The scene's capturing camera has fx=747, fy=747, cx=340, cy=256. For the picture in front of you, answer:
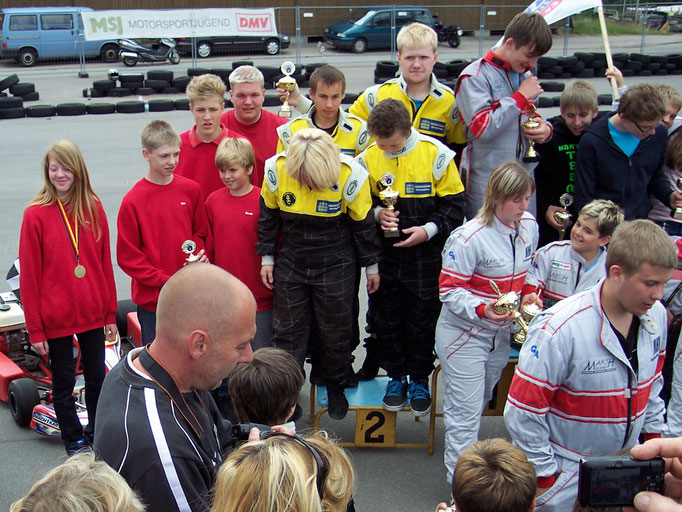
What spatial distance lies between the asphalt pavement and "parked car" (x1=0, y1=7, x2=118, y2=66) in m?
0.47

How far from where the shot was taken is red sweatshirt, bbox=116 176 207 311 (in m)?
5.22

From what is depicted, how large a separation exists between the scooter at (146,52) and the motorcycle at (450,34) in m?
10.9

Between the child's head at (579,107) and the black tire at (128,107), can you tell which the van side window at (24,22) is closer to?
the black tire at (128,107)

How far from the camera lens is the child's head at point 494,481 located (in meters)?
2.93

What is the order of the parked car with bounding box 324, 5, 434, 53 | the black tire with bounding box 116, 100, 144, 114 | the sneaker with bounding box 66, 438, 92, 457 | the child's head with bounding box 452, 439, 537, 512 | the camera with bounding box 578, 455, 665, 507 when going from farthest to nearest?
the parked car with bounding box 324, 5, 434, 53 < the black tire with bounding box 116, 100, 144, 114 < the sneaker with bounding box 66, 438, 92, 457 < the child's head with bounding box 452, 439, 537, 512 < the camera with bounding box 578, 455, 665, 507

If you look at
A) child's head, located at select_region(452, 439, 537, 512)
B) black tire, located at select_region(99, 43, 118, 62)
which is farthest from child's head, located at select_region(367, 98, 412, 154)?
black tire, located at select_region(99, 43, 118, 62)

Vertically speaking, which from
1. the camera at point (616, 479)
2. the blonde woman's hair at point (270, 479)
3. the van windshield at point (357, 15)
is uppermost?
the van windshield at point (357, 15)

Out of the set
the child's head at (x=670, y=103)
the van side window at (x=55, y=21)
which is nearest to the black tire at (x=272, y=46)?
the van side window at (x=55, y=21)

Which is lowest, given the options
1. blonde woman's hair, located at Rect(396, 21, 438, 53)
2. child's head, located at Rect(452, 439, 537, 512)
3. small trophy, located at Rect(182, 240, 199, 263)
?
child's head, located at Rect(452, 439, 537, 512)

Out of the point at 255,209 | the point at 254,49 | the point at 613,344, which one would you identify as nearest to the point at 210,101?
the point at 255,209

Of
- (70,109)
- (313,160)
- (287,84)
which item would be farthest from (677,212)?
(70,109)

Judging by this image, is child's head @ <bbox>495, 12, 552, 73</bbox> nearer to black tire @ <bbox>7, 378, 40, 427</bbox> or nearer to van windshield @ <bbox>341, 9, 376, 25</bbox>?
black tire @ <bbox>7, 378, 40, 427</bbox>

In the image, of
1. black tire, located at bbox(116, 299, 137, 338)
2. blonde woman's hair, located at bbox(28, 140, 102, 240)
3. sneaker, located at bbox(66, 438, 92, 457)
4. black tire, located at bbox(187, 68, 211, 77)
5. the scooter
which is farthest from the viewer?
the scooter

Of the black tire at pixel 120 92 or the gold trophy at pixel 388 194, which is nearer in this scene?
the gold trophy at pixel 388 194
